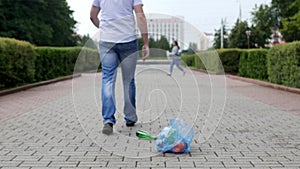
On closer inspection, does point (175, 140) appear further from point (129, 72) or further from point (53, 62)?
point (53, 62)

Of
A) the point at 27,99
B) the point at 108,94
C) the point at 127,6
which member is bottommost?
the point at 27,99

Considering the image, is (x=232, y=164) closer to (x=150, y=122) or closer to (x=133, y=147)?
(x=133, y=147)

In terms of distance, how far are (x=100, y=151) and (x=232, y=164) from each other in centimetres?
143

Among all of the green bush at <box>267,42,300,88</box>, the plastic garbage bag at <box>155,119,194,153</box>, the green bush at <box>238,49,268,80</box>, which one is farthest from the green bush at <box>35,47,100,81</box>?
the plastic garbage bag at <box>155,119,194,153</box>

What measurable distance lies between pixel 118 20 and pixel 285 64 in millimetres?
9566

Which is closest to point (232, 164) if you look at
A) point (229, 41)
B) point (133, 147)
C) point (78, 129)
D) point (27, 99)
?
point (133, 147)

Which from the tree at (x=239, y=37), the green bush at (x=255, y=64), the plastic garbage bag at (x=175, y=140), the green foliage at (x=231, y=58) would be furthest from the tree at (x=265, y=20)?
the plastic garbage bag at (x=175, y=140)

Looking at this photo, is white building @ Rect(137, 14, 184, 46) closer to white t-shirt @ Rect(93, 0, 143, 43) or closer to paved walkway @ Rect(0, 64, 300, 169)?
white t-shirt @ Rect(93, 0, 143, 43)

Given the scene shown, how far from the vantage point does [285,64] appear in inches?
550

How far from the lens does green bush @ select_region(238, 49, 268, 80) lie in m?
19.6

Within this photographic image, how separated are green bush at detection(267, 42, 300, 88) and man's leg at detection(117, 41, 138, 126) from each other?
25.9ft

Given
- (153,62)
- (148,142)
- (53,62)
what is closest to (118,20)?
(153,62)

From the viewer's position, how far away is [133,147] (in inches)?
197

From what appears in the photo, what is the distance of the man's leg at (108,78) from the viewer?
5668 mm
